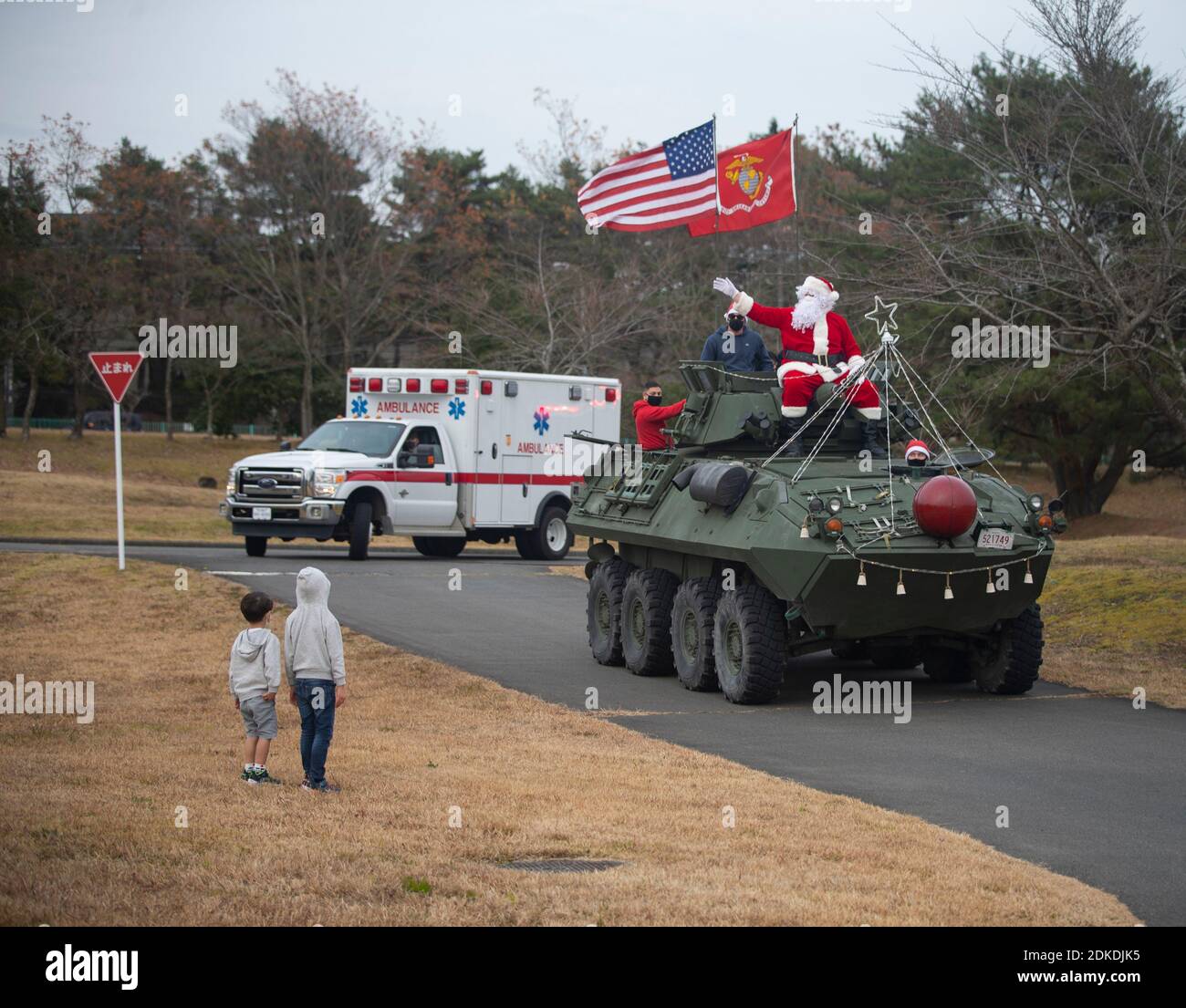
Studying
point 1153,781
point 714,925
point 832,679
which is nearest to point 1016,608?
point 832,679

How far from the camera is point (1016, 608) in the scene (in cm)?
1367

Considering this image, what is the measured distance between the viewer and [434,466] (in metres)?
26.4

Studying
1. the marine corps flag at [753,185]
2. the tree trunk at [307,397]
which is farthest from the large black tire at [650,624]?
the tree trunk at [307,397]

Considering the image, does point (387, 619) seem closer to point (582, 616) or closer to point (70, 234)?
point (582, 616)

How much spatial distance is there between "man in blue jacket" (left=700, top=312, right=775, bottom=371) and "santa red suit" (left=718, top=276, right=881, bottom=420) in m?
0.51

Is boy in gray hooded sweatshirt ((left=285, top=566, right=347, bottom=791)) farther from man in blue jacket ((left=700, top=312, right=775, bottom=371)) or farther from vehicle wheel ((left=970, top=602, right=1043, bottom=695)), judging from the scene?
man in blue jacket ((left=700, top=312, right=775, bottom=371))

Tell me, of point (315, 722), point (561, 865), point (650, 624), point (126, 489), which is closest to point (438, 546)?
point (126, 489)

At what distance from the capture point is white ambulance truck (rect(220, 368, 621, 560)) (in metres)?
25.0

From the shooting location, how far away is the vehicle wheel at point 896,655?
15247 mm

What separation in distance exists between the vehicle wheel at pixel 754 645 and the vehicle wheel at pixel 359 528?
12.6 metres

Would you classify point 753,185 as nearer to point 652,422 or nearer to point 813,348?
point 652,422

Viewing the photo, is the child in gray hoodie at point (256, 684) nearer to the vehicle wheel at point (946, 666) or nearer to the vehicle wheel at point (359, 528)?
the vehicle wheel at point (946, 666)

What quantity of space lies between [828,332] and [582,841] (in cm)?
819

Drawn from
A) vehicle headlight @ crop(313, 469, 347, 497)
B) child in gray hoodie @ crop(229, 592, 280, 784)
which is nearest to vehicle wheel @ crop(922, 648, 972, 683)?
child in gray hoodie @ crop(229, 592, 280, 784)
